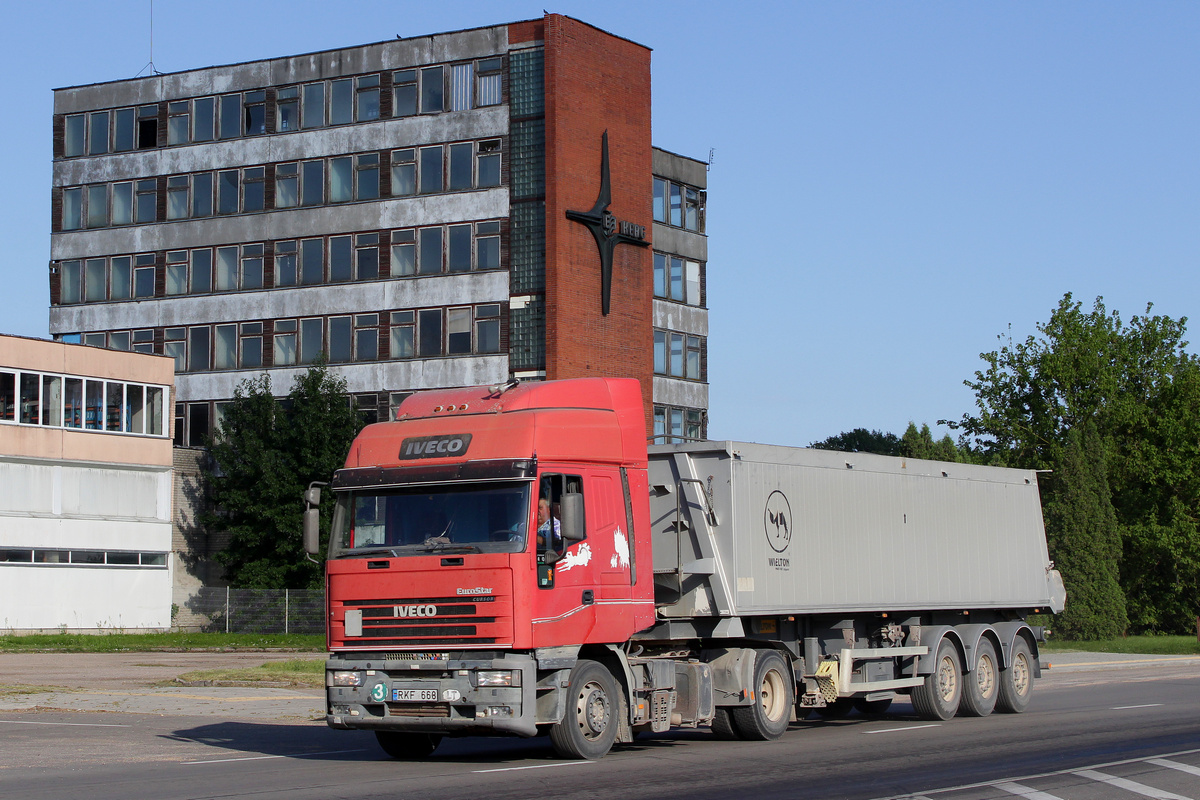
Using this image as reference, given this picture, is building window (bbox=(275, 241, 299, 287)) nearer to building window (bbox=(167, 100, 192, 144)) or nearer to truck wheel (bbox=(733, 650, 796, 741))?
building window (bbox=(167, 100, 192, 144))

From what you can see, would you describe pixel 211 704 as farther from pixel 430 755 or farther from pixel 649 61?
pixel 649 61

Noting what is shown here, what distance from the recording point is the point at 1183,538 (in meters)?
57.8

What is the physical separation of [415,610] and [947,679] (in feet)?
30.3

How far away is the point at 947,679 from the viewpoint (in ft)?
67.0

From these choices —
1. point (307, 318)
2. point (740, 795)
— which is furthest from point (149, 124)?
point (740, 795)

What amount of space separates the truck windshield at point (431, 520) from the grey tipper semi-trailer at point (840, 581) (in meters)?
2.67

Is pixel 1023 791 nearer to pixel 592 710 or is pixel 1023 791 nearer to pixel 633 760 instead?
pixel 633 760

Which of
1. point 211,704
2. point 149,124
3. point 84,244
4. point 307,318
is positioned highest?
point 149,124

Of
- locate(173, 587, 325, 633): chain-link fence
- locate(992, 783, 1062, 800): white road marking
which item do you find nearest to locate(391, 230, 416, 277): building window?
locate(173, 587, 325, 633): chain-link fence

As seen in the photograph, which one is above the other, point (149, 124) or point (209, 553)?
point (149, 124)

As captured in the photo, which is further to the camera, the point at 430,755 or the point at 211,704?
the point at 211,704

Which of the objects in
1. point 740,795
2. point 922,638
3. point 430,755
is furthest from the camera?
point 922,638

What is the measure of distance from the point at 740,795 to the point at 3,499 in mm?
38381

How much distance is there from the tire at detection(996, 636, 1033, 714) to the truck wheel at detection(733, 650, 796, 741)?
5196mm
